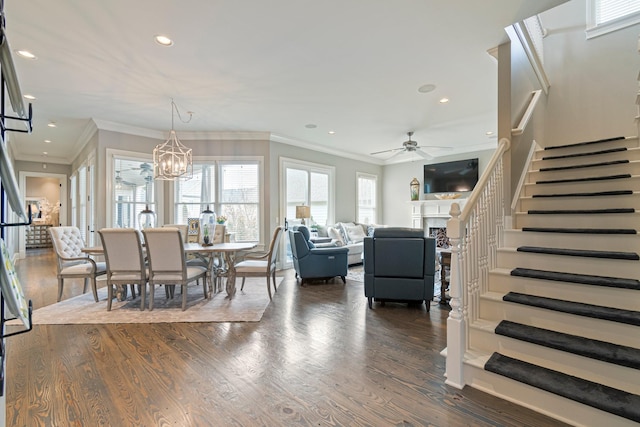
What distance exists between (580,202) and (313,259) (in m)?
3.55

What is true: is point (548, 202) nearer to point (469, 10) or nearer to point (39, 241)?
point (469, 10)

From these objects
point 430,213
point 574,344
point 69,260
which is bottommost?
point 574,344

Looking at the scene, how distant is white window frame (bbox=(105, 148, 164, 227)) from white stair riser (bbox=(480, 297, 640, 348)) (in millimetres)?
5922

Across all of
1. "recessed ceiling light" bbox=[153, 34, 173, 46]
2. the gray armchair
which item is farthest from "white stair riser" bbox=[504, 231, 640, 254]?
"recessed ceiling light" bbox=[153, 34, 173, 46]

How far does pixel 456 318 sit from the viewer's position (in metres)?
2.15

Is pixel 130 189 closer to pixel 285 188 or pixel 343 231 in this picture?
pixel 285 188

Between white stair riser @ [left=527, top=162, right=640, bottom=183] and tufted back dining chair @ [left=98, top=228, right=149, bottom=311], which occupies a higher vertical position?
white stair riser @ [left=527, top=162, right=640, bottom=183]

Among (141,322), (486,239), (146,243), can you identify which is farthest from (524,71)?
(141,322)

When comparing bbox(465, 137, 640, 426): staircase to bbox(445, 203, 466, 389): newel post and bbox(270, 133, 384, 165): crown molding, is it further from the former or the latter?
bbox(270, 133, 384, 165): crown molding

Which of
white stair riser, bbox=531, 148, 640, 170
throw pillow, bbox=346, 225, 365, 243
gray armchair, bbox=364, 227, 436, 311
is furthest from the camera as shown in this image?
throw pillow, bbox=346, 225, 365, 243

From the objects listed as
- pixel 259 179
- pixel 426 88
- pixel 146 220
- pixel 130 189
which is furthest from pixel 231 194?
pixel 426 88

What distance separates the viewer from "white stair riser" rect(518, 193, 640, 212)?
2684mm

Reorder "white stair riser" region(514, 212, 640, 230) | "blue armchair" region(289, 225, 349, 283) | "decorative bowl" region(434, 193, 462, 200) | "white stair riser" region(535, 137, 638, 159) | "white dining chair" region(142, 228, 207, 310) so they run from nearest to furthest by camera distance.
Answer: "white stair riser" region(514, 212, 640, 230), "white stair riser" region(535, 137, 638, 159), "white dining chair" region(142, 228, 207, 310), "blue armchair" region(289, 225, 349, 283), "decorative bowl" region(434, 193, 462, 200)

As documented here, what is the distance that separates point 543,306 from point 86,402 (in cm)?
314
